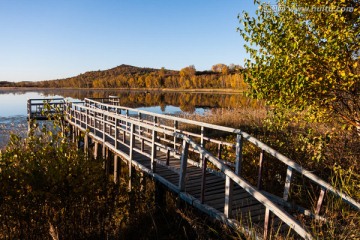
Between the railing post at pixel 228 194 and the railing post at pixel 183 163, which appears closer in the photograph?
the railing post at pixel 228 194

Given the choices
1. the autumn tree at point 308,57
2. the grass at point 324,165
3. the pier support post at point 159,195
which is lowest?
the pier support post at point 159,195

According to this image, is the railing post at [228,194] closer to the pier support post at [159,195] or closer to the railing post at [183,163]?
the railing post at [183,163]

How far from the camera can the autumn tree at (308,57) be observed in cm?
539

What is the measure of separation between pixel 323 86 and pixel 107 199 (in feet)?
16.3

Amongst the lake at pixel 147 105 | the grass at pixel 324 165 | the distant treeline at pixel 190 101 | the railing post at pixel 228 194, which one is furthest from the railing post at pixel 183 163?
the distant treeline at pixel 190 101

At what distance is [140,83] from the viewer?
142625mm

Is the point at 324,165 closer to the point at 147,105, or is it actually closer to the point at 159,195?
the point at 159,195

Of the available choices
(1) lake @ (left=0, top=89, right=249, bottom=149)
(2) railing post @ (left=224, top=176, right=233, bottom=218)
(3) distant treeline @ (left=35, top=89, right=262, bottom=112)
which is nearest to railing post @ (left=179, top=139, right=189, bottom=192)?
(2) railing post @ (left=224, top=176, right=233, bottom=218)

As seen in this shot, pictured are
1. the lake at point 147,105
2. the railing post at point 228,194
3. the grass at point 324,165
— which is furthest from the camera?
the lake at point 147,105

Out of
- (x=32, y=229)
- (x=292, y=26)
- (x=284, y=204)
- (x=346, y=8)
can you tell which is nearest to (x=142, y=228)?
(x=32, y=229)

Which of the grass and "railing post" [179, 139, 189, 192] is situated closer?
the grass

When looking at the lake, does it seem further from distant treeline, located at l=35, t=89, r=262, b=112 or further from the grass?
the grass

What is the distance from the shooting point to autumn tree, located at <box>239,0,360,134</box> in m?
5.39

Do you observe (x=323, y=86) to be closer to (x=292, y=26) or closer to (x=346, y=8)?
(x=292, y=26)
